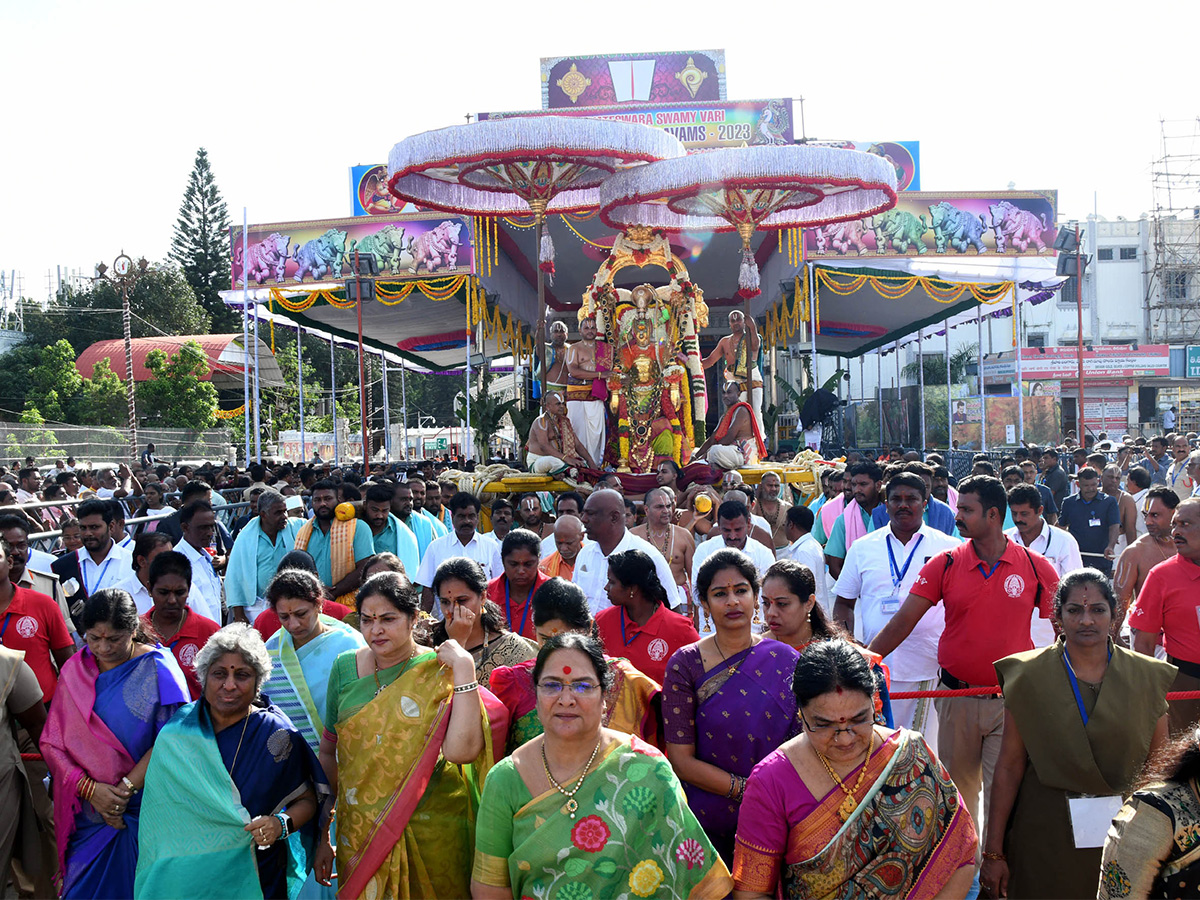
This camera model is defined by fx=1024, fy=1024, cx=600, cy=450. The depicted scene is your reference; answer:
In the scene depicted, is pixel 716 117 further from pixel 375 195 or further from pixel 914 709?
pixel 914 709

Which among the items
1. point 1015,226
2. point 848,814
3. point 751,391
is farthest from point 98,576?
point 1015,226

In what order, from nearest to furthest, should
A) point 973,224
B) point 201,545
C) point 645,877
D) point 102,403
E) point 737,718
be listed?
1. point 645,877
2. point 737,718
3. point 201,545
4. point 973,224
5. point 102,403

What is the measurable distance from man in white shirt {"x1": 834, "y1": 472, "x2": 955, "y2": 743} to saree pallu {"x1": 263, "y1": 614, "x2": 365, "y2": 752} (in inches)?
100

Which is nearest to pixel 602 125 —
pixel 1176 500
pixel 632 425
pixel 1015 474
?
pixel 632 425

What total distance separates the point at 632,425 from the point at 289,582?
9.37 metres

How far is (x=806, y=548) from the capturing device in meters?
6.29

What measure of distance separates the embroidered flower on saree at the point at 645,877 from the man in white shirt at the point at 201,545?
4.01m

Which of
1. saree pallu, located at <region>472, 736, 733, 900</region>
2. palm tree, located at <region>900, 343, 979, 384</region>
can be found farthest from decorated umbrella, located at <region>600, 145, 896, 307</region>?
palm tree, located at <region>900, 343, 979, 384</region>

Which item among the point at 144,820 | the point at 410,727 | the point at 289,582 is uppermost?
the point at 289,582

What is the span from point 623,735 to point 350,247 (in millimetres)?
16621

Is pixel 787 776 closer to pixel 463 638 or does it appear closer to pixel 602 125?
pixel 463 638

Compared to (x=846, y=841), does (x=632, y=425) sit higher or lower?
higher

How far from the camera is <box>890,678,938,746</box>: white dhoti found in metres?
4.78

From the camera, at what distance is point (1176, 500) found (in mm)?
5629
